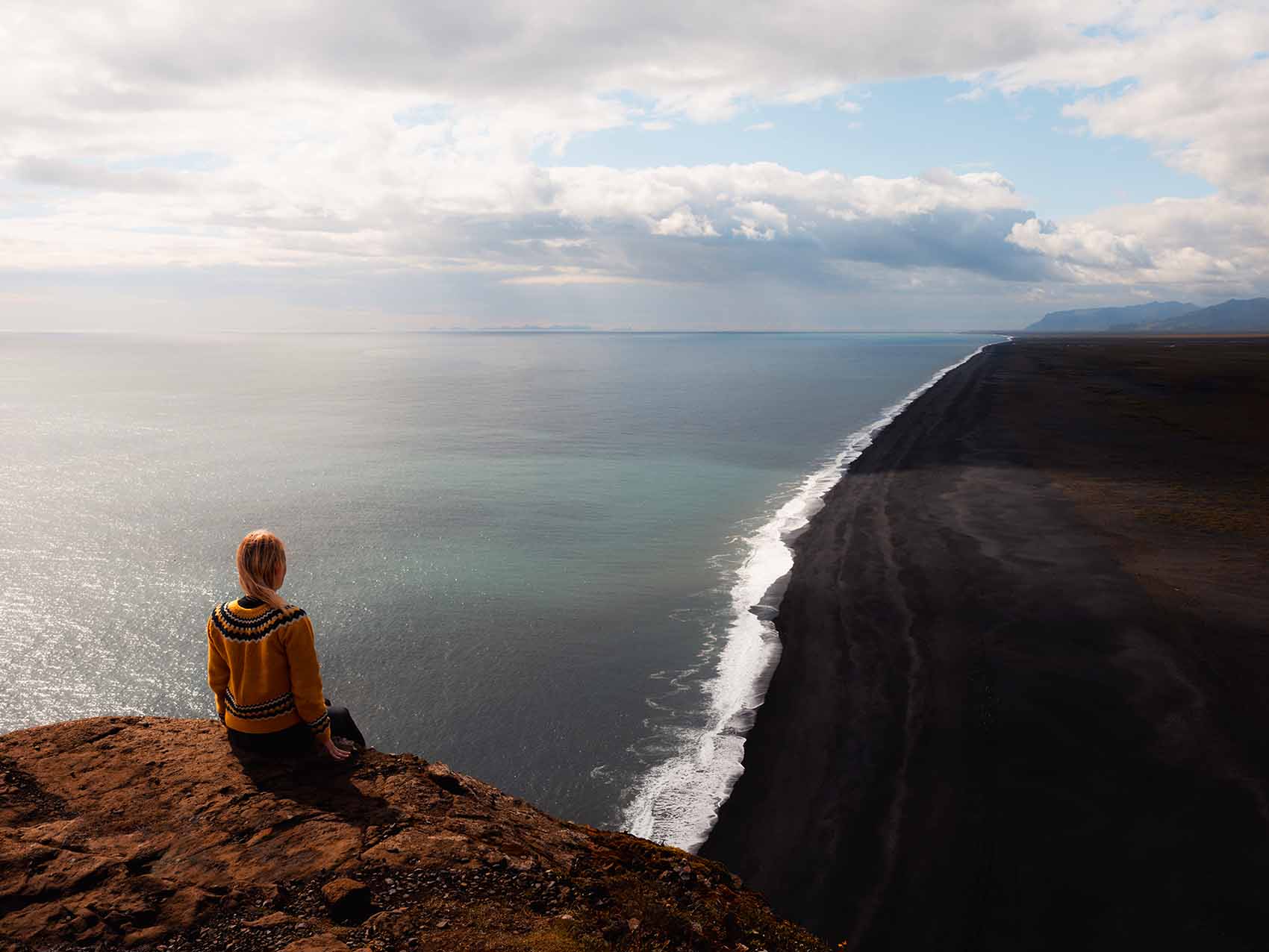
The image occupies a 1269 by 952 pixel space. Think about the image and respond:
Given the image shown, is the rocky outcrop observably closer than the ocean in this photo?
Yes

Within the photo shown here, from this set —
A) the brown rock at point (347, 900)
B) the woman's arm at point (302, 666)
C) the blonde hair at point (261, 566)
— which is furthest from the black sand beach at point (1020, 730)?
the blonde hair at point (261, 566)

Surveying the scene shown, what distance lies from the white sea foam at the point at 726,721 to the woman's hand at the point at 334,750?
5.46 meters

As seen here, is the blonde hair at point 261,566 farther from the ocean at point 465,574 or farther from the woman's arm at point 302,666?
the ocean at point 465,574

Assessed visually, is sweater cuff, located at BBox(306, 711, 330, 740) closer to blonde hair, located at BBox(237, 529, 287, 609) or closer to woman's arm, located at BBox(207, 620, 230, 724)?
woman's arm, located at BBox(207, 620, 230, 724)

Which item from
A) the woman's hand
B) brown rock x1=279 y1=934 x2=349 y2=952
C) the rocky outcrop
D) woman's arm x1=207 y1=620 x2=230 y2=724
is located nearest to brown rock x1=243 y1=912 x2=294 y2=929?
the rocky outcrop

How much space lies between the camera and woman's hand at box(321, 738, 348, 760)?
6.16m

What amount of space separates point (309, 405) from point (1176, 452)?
63805mm

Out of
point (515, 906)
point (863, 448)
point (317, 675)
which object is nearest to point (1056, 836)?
point (515, 906)

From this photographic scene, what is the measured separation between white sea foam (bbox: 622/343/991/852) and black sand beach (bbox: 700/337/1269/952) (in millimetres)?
363

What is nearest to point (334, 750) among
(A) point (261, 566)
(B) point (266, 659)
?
(B) point (266, 659)

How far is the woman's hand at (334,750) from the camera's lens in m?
6.16

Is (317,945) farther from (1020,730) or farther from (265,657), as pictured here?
(1020,730)

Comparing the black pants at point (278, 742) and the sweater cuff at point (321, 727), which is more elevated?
the sweater cuff at point (321, 727)

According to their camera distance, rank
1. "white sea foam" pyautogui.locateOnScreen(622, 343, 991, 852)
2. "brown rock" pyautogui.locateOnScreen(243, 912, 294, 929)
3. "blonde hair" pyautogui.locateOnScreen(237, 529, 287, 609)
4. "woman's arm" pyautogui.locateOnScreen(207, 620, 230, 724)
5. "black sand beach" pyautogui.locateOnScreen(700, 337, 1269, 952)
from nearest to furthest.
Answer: "brown rock" pyautogui.locateOnScreen(243, 912, 294, 929)
"blonde hair" pyautogui.locateOnScreen(237, 529, 287, 609)
"woman's arm" pyautogui.locateOnScreen(207, 620, 230, 724)
"black sand beach" pyautogui.locateOnScreen(700, 337, 1269, 952)
"white sea foam" pyautogui.locateOnScreen(622, 343, 991, 852)
